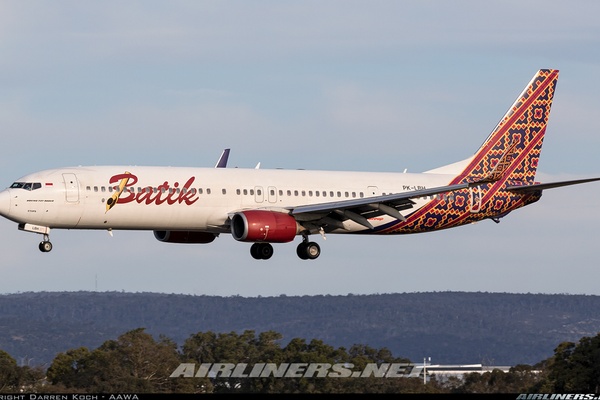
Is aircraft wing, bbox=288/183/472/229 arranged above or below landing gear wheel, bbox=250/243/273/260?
above

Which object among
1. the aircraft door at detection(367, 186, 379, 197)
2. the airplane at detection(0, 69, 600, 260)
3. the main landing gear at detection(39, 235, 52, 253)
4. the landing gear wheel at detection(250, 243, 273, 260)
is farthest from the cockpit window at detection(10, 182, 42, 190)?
the aircraft door at detection(367, 186, 379, 197)

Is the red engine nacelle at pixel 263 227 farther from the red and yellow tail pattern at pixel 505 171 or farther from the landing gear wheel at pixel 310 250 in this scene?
the red and yellow tail pattern at pixel 505 171

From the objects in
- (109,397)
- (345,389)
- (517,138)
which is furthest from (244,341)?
(109,397)

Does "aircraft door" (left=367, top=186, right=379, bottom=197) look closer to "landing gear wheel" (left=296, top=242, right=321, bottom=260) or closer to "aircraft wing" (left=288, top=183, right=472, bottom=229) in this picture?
"aircraft wing" (left=288, top=183, right=472, bottom=229)

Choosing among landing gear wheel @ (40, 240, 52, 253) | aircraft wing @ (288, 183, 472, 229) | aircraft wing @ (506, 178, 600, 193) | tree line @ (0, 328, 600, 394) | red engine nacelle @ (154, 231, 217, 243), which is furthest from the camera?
tree line @ (0, 328, 600, 394)

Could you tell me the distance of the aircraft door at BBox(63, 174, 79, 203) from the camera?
6209 centimetres

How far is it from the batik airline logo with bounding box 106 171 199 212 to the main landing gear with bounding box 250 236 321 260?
651 centimetres

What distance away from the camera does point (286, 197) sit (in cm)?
6831

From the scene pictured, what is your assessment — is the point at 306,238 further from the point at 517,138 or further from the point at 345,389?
the point at 345,389

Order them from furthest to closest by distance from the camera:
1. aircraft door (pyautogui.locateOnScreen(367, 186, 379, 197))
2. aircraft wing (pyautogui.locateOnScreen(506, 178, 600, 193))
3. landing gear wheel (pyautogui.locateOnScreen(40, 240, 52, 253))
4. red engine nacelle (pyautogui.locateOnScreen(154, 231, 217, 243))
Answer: aircraft door (pyautogui.locateOnScreen(367, 186, 379, 197)) → red engine nacelle (pyautogui.locateOnScreen(154, 231, 217, 243)) → aircraft wing (pyautogui.locateOnScreen(506, 178, 600, 193)) → landing gear wheel (pyautogui.locateOnScreen(40, 240, 52, 253))

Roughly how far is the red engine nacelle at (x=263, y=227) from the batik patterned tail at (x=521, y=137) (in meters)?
14.2

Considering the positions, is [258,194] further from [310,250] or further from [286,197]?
[310,250]

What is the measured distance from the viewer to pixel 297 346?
103 metres

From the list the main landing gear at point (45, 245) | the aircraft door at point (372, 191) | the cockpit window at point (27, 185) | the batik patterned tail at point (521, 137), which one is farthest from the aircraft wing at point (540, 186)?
the cockpit window at point (27, 185)
